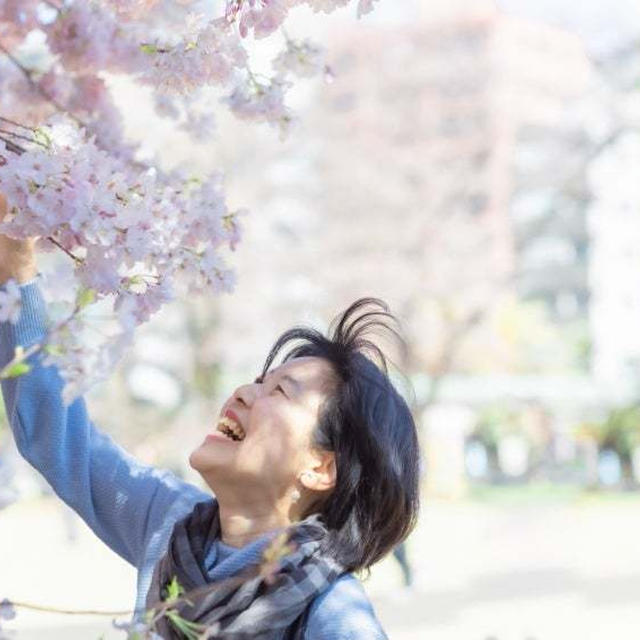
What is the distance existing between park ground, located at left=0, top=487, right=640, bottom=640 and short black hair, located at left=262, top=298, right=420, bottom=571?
14.2 ft

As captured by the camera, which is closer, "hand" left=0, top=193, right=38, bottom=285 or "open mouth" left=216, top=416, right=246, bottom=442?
"hand" left=0, top=193, right=38, bottom=285

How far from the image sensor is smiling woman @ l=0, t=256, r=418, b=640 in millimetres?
1339

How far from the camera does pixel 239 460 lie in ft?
4.55

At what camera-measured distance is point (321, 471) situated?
1464mm

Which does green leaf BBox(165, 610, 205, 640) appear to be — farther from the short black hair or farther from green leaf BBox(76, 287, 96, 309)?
the short black hair

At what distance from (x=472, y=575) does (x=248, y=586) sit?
9294 mm

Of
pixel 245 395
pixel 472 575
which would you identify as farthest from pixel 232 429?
pixel 472 575

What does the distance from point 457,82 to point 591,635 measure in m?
10.3

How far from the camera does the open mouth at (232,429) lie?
143cm

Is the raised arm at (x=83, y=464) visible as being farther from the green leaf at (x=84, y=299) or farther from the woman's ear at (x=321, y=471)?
the green leaf at (x=84, y=299)

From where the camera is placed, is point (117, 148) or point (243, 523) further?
point (117, 148)

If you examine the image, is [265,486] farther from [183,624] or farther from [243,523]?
[183,624]

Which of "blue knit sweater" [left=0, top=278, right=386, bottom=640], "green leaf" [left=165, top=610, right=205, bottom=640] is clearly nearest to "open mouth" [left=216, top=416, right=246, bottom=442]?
"blue knit sweater" [left=0, top=278, right=386, bottom=640]

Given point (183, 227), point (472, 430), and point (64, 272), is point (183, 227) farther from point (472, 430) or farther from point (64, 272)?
point (472, 430)
